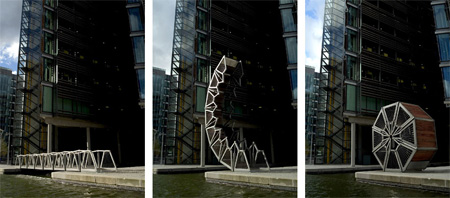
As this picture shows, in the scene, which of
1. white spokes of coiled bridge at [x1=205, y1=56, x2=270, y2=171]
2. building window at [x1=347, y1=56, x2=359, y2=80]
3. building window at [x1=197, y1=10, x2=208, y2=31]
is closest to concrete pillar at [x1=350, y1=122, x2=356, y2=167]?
building window at [x1=347, y1=56, x2=359, y2=80]

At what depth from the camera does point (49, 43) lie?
10891 millimetres

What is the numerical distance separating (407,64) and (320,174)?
8.46 feet

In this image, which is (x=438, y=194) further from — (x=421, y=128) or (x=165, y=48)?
(x=165, y=48)

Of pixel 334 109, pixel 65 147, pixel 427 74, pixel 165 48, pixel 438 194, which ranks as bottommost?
pixel 438 194

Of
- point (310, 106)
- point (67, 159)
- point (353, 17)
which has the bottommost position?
point (67, 159)

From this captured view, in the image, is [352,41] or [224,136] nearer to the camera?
[352,41]

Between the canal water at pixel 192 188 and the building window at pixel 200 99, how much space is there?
1343 mm

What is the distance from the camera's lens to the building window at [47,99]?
10.7m

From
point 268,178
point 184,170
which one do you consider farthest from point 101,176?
point 268,178

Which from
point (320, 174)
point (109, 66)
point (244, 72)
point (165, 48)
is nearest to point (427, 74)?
point (320, 174)

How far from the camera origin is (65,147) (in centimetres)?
1070

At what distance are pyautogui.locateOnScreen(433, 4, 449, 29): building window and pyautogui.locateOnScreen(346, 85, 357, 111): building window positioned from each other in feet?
5.98

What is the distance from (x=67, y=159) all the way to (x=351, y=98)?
19.4ft

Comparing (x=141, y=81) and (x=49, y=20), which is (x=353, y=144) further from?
(x=49, y=20)
